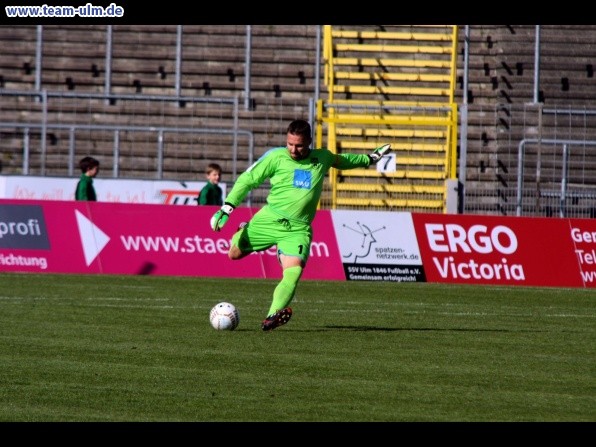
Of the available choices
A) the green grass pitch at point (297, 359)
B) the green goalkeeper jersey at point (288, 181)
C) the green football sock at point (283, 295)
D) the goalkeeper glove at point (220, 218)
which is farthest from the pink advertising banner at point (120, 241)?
the green football sock at point (283, 295)

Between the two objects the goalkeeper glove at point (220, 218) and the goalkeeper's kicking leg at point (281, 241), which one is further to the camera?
the goalkeeper's kicking leg at point (281, 241)

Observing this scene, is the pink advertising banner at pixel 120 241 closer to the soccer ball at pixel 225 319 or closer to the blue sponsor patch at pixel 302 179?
the blue sponsor patch at pixel 302 179

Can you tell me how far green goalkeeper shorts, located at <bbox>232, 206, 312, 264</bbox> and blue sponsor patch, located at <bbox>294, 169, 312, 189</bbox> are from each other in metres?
0.41

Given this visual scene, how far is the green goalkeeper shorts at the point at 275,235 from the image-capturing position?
1404 cm

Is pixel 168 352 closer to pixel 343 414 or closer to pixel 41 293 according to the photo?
pixel 343 414

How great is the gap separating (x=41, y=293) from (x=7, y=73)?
14.2 meters

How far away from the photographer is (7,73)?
3081cm

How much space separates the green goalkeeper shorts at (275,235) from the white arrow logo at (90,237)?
875 centimetres

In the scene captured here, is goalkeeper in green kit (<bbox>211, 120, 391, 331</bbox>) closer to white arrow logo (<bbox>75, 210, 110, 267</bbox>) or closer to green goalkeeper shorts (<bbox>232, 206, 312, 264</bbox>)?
green goalkeeper shorts (<bbox>232, 206, 312, 264</bbox>)

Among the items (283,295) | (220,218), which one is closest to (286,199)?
(220,218)

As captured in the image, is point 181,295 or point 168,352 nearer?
point 168,352

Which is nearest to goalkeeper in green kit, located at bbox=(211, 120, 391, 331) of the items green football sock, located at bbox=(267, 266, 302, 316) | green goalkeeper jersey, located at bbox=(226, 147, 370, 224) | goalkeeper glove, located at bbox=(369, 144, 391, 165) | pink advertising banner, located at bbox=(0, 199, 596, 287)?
green goalkeeper jersey, located at bbox=(226, 147, 370, 224)
